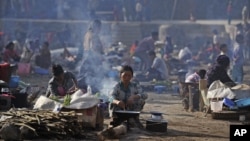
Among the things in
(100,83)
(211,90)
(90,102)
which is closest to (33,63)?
(100,83)

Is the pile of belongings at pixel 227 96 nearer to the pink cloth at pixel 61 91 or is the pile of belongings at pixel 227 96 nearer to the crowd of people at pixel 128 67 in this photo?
the crowd of people at pixel 128 67

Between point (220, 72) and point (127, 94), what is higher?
point (220, 72)

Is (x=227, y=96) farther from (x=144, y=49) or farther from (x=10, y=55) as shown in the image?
(x=144, y=49)

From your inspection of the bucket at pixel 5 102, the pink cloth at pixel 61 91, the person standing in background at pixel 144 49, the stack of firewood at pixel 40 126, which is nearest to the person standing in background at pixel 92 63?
the bucket at pixel 5 102

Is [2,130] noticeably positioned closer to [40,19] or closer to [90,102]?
[90,102]

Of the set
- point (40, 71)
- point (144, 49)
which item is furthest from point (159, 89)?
point (40, 71)

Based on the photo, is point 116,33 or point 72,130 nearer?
point 72,130

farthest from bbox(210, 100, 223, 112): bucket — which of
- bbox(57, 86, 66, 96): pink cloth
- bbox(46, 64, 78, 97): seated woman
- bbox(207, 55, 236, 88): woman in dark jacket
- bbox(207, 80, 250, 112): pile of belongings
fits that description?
bbox(57, 86, 66, 96): pink cloth

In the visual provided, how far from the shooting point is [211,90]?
11.3m

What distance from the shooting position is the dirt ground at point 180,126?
29.3 feet

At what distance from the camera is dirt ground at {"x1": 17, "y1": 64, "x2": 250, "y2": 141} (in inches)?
352

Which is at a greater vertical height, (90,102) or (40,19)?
(40,19)

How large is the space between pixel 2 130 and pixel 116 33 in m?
20.6

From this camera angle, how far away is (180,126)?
33.1 feet
